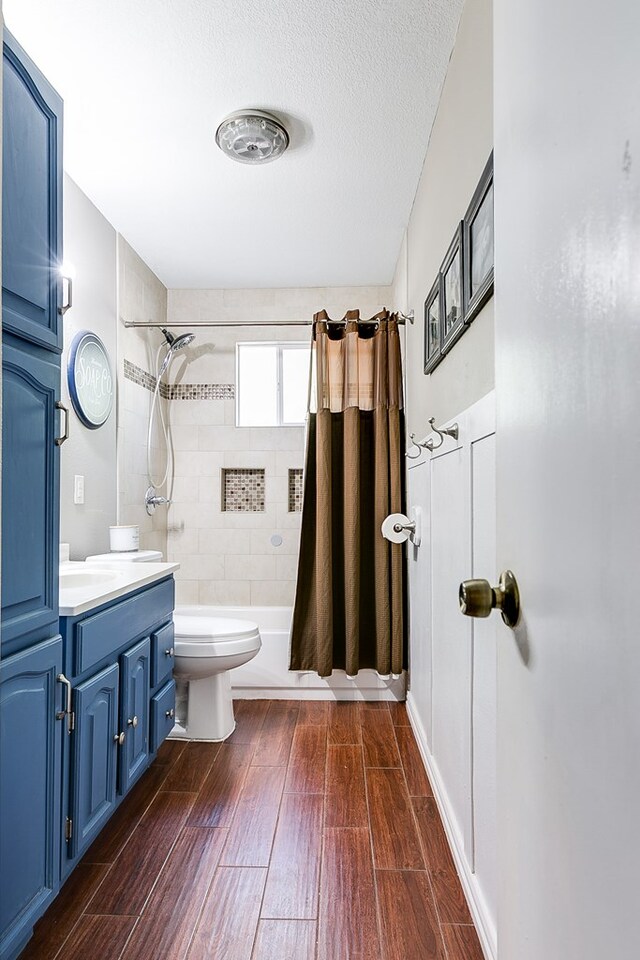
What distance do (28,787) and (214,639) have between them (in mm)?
1225

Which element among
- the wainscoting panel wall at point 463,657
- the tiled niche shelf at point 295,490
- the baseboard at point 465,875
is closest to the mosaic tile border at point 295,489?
the tiled niche shelf at point 295,490

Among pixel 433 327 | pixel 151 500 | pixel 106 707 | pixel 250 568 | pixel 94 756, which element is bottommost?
pixel 94 756

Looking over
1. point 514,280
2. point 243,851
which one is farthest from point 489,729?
point 514,280

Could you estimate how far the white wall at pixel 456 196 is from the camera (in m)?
1.46

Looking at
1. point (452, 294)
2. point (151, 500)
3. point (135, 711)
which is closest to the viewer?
point (452, 294)

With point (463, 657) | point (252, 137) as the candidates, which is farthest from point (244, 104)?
point (463, 657)

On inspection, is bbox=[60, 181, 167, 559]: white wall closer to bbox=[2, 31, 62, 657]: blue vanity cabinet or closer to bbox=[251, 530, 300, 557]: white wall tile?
bbox=[251, 530, 300, 557]: white wall tile

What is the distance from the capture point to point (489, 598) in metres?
0.70

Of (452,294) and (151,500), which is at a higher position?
(452,294)

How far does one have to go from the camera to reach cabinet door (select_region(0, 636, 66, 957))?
1250mm

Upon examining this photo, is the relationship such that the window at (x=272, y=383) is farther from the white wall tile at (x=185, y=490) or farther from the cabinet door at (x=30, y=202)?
the cabinet door at (x=30, y=202)

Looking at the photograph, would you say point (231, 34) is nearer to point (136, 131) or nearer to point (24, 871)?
point (136, 131)

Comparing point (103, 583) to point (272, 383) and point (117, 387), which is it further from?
point (272, 383)

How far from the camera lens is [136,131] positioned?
2.22m
